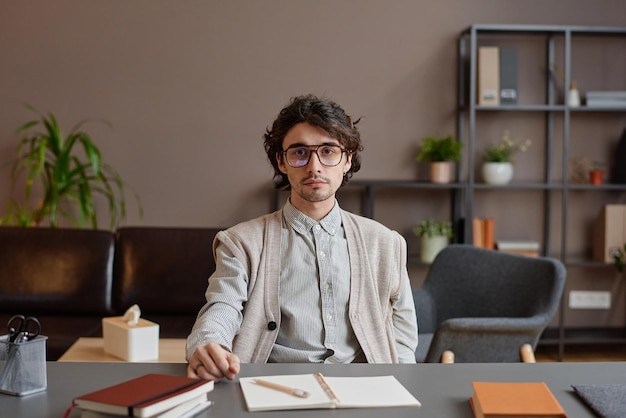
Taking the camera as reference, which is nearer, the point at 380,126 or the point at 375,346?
the point at 375,346

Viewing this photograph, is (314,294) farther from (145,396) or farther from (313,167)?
(145,396)

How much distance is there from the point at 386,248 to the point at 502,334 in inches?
38.5

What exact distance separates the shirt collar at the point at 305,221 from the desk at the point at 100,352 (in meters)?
1.06

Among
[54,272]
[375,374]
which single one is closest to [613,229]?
[54,272]

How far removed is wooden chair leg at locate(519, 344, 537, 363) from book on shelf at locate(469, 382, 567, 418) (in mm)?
1413

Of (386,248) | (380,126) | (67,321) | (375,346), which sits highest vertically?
(380,126)

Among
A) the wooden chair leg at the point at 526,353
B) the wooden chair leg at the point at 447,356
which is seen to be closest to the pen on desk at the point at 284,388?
the wooden chair leg at the point at 447,356

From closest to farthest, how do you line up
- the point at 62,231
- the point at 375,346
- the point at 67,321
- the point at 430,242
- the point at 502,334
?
the point at 375,346
the point at 502,334
the point at 67,321
the point at 62,231
the point at 430,242

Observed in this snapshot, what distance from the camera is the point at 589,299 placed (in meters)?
4.79

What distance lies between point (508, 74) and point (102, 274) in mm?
2444

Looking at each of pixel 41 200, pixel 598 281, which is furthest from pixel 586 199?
pixel 41 200

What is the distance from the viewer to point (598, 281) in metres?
4.80

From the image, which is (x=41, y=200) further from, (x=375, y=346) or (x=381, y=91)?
(x=375, y=346)

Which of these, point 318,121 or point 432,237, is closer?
point 318,121
